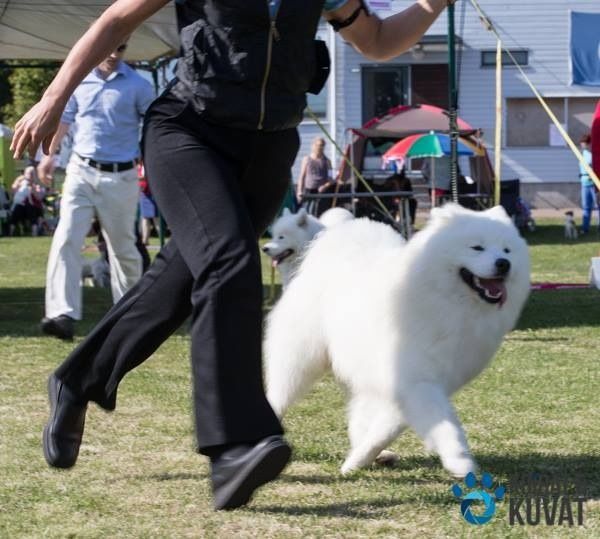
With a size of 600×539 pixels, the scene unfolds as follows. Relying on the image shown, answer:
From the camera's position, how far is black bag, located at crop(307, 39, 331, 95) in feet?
9.91

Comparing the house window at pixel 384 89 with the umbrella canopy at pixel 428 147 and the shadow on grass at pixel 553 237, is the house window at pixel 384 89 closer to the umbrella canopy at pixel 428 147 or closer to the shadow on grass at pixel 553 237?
the shadow on grass at pixel 553 237

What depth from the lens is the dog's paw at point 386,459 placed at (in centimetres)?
355

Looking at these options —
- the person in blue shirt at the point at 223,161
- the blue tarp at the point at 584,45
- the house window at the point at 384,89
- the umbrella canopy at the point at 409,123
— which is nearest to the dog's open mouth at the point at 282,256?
the person in blue shirt at the point at 223,161

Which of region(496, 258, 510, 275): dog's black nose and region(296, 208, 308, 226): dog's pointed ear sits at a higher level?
region(496, 258, 510, 275): dog's black nose

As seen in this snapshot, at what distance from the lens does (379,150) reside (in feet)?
71.8

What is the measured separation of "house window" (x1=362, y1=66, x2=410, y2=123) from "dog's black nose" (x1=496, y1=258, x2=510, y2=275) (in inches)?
837

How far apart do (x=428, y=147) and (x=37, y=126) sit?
47.7 feet

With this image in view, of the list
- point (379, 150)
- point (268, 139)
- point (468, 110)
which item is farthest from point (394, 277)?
point (468, 110)

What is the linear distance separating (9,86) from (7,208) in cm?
1745

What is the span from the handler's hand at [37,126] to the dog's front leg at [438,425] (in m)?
1.24

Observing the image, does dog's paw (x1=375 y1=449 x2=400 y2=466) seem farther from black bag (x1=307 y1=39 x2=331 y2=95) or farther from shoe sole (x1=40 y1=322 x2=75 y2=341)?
shoe sole (x1=40 y1=322 x2=75 y2=341)

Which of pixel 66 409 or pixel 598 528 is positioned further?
pixel 66 409

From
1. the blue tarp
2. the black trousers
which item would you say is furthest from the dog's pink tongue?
the blue tarp

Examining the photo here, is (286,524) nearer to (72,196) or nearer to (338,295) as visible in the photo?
(338,295)
